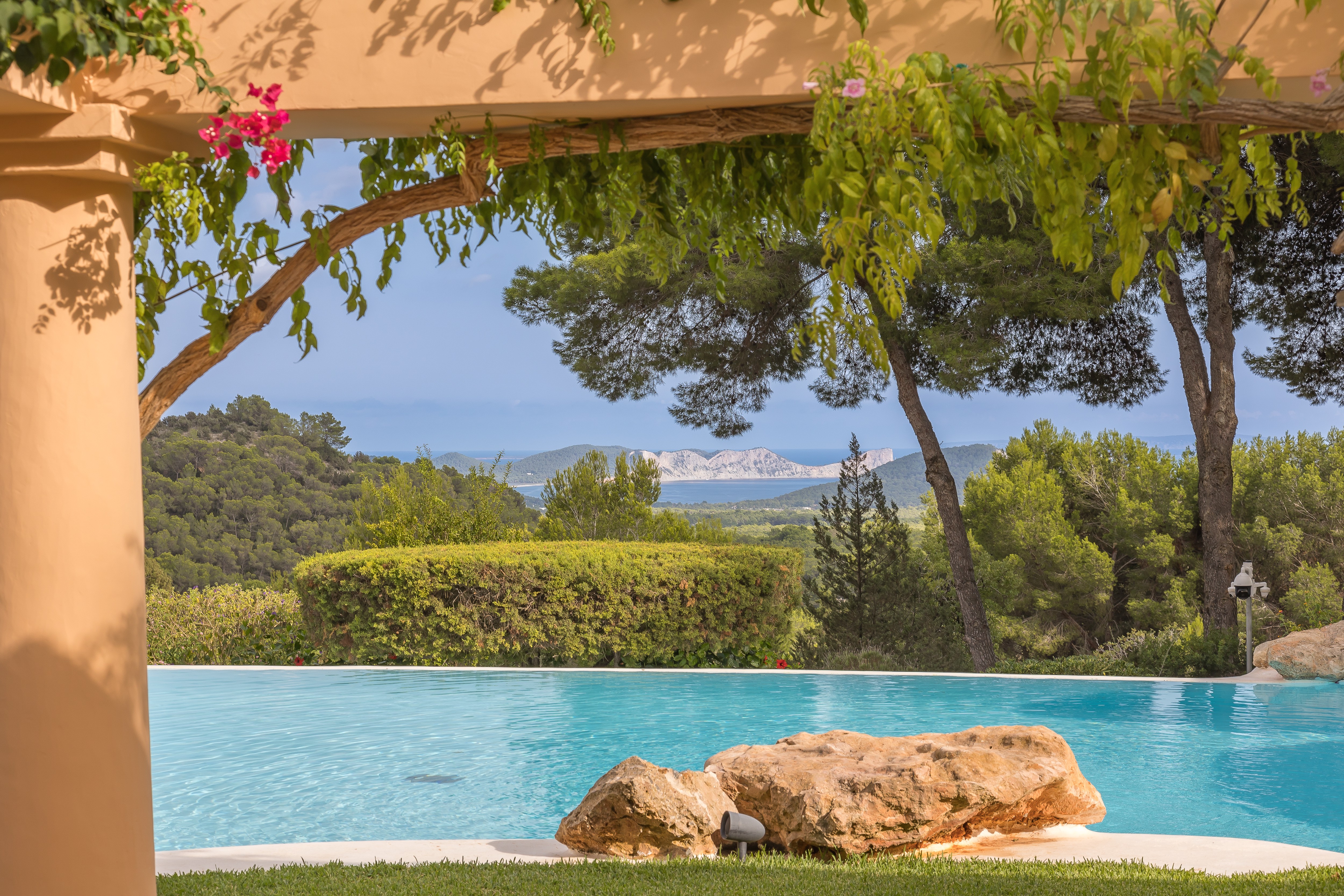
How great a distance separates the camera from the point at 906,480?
32.3 m

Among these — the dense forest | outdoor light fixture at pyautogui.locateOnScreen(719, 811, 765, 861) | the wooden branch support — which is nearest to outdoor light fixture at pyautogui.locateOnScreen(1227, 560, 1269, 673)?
outdoor light fixture at pyautogui.locateOnScreen(719, 811, 765, 861)

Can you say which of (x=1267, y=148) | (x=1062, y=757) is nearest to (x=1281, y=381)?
(x=1062, y=757)

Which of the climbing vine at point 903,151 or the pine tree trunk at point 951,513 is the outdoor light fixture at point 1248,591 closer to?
the pine tree trunk at point 951,513

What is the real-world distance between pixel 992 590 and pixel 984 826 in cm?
1096

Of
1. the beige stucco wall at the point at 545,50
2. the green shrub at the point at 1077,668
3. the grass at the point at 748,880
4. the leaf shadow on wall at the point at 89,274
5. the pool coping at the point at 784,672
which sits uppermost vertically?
the beige stucco wall at the point at 545,50

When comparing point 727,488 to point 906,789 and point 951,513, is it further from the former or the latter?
point 906,789

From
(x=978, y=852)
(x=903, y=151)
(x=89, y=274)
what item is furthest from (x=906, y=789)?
(x=89, y=274)

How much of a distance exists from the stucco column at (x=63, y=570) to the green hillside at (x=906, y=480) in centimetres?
1147

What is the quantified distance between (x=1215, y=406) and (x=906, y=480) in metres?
19.9

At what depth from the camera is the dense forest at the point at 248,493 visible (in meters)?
22.0

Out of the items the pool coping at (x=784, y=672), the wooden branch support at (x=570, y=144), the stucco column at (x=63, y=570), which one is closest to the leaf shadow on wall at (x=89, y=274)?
the stucco column at (x=63, y=570)

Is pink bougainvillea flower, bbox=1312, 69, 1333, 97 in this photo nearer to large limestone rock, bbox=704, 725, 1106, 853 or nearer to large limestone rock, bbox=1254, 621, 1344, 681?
large limestone rock, bbox=704, 725, 1106, 853

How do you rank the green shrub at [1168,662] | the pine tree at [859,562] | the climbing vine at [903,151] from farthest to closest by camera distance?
1. the pine tree at [859,562]
2. the green shrub at [1168,662]
3. the climbing vine at [903,151]

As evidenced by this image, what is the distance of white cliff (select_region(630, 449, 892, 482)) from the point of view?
4741 centimetres
